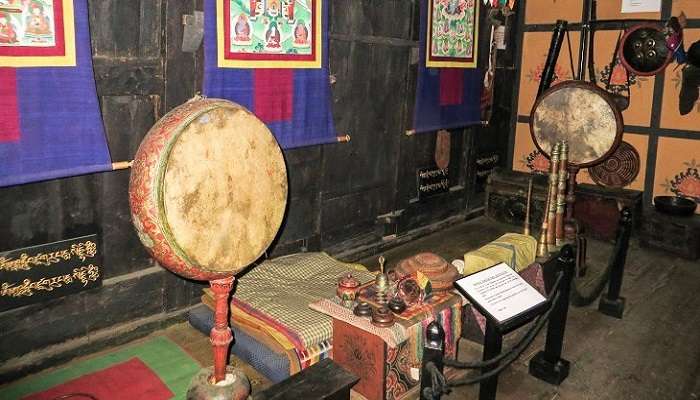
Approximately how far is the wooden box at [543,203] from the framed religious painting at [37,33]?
485cm

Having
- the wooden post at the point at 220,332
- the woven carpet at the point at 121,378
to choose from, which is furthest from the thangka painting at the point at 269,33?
the woven carpet at the point at 121,378

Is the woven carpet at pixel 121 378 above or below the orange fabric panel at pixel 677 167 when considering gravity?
below

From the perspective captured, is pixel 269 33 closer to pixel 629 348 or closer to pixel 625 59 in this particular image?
pixel 629 348

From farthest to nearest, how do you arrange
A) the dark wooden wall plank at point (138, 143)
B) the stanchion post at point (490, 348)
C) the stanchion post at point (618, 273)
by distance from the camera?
1. the stanchion post at point (618, 273)
2. the dark wooden wall plank at point (138, 143)
3. the stanchion post at point (490, 348)

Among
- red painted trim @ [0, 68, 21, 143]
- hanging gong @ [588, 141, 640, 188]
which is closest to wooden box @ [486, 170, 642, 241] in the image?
hanging gong @ [588, 141, 640, 188]

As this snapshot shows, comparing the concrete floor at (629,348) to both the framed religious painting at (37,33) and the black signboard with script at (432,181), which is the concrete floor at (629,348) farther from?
the framed religious painting at (37,33)

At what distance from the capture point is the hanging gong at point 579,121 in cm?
517

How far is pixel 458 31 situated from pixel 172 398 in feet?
15.0

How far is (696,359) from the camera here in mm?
3715

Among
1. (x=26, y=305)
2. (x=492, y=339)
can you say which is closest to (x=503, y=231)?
(x=492, y=339)

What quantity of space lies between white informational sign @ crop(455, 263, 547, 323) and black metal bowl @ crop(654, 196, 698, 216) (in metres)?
3.78

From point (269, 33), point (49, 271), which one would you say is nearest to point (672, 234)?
point (269, 33)

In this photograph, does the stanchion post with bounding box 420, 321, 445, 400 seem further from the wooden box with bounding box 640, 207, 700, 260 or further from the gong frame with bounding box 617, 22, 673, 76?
the gong frame with bounding box 617, 22, 673, 76

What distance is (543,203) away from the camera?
6.30 meters
